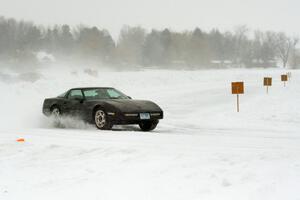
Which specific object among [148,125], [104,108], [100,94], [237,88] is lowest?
[148,125]

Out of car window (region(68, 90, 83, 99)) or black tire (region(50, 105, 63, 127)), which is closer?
car window (region(68, 90, 83, 99))

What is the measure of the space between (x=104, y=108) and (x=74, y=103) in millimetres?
1424

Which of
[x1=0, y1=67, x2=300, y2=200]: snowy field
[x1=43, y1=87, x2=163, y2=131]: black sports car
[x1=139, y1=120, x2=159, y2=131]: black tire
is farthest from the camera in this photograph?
[x1=139, y1=120, x2=159, y2=131]: black tire

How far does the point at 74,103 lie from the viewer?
11727 mm

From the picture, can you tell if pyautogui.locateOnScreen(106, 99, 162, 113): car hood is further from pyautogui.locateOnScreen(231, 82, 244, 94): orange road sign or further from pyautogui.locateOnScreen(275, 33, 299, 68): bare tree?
pyautogui.locateOnScreen(275, 33, 299, 68): bare tree

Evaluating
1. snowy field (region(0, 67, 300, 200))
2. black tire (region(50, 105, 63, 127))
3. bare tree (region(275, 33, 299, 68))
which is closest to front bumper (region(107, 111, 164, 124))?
snowy field (region(0, 67, 300, 200))

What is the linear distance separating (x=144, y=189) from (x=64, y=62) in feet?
277

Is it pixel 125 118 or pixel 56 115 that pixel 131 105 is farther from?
pixel 56 115

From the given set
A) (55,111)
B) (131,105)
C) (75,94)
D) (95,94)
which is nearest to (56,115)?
(55,111)

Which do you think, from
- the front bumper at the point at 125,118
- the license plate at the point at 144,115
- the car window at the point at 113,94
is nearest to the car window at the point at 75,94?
the car window at the point at 113,94

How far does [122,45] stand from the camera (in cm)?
11731

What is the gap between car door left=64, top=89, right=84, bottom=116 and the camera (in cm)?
1152

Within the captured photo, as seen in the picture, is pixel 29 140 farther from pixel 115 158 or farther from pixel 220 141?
pixel 220 141

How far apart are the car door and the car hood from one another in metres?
1.06
